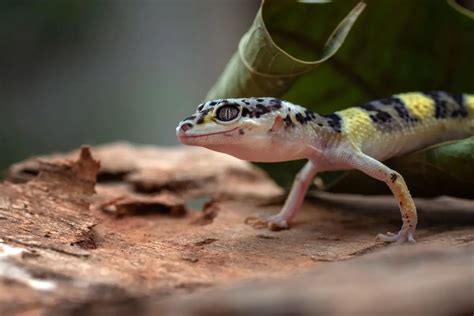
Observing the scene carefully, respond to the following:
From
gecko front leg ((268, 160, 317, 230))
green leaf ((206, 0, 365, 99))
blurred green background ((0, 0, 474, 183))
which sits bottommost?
gecko front leg ((268, 160, 317, 230))

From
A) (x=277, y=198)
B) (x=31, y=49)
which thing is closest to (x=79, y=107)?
(x=31, y=49)

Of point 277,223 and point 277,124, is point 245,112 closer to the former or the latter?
point 277,124

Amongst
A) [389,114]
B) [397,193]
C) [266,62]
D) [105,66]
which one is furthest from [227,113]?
[105,66]

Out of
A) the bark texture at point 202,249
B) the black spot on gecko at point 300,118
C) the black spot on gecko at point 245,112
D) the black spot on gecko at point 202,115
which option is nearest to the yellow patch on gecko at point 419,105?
the bark texture at point 202,249

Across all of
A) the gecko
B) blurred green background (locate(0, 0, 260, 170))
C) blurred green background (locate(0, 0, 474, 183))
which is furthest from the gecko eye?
blurred green background (locate(0, 0, 260, 170))

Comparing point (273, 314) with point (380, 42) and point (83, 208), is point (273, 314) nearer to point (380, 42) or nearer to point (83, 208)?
point (83, 208)

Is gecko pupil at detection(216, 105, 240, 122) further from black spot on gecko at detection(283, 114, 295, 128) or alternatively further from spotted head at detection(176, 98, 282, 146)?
black spot on gecko at detection(283, 114, 295, 128)
